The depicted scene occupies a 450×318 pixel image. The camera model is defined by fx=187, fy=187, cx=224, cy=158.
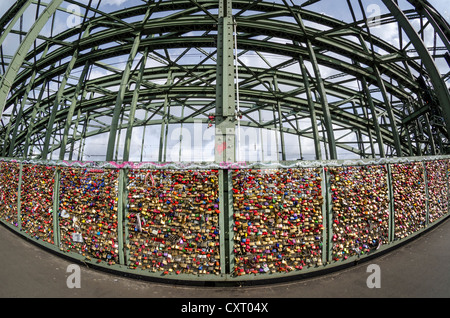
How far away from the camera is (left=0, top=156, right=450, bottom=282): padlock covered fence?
9.95ft

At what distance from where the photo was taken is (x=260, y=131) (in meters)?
20.7

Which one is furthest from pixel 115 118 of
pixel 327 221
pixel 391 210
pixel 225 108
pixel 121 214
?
pixel 391 210

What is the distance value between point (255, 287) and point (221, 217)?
3.97 feet

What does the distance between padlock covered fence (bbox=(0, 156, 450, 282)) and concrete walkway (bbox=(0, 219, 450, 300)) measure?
0.56 feet

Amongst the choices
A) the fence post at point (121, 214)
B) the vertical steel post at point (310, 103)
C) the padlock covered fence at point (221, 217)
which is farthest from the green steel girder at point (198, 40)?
the fence post at point (121, 214)

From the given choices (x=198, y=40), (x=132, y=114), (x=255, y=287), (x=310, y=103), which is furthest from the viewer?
(x=310, y=103)

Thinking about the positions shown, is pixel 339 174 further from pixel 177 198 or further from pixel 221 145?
pixel 177 198

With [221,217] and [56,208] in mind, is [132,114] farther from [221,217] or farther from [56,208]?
[221,217]

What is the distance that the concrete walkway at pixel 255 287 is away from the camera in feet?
8.74

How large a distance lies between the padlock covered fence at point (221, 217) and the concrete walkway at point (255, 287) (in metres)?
0.17

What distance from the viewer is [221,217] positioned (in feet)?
9.90

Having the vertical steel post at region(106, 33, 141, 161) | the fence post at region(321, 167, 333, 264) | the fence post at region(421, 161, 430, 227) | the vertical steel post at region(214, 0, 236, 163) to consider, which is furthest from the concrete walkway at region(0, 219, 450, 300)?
the vertical steel post at region(106, 33, 141, 161)

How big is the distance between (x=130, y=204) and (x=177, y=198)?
0.87 meters

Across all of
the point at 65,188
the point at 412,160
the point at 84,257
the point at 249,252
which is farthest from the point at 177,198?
the point at 412,160
